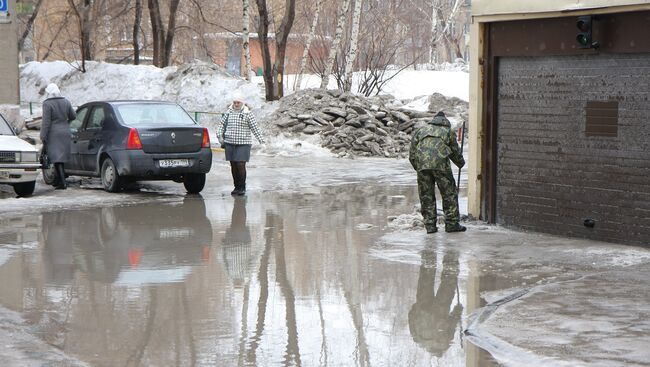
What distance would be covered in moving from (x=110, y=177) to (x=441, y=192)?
6.79 m

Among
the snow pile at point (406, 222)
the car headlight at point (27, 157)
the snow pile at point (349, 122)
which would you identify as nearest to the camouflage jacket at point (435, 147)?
the snow pile at point (406, 222)

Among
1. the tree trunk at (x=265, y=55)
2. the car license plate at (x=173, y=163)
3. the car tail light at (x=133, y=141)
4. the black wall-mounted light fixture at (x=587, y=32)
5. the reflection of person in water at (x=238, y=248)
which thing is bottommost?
the reflection of person in water at (x=238, y=248)

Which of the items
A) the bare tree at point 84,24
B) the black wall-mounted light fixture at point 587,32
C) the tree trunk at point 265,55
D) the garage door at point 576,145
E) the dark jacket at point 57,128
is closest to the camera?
the garage door at point 576,145

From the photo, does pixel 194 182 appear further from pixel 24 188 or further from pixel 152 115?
pixel 24 188

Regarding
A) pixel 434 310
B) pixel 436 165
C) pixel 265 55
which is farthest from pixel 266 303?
pixel 265 55

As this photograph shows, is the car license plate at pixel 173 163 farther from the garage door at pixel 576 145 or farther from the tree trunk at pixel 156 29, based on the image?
the tree trunk at pixel 156 29

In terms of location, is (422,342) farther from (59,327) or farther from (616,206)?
(616,206)

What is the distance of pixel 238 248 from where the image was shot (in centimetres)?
1168

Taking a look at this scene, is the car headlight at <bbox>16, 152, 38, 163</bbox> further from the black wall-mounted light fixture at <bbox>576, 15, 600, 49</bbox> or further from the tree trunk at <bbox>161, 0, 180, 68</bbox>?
the tree trunk at <bbox>161, 0, 180, 68</bbox>

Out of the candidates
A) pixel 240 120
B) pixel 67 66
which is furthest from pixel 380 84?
pixel 240 120

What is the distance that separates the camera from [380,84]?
40.7 m

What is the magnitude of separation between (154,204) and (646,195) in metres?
7.52

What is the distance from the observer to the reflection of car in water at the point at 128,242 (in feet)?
33.3

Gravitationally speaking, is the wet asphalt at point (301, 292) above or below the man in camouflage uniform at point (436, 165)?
below
